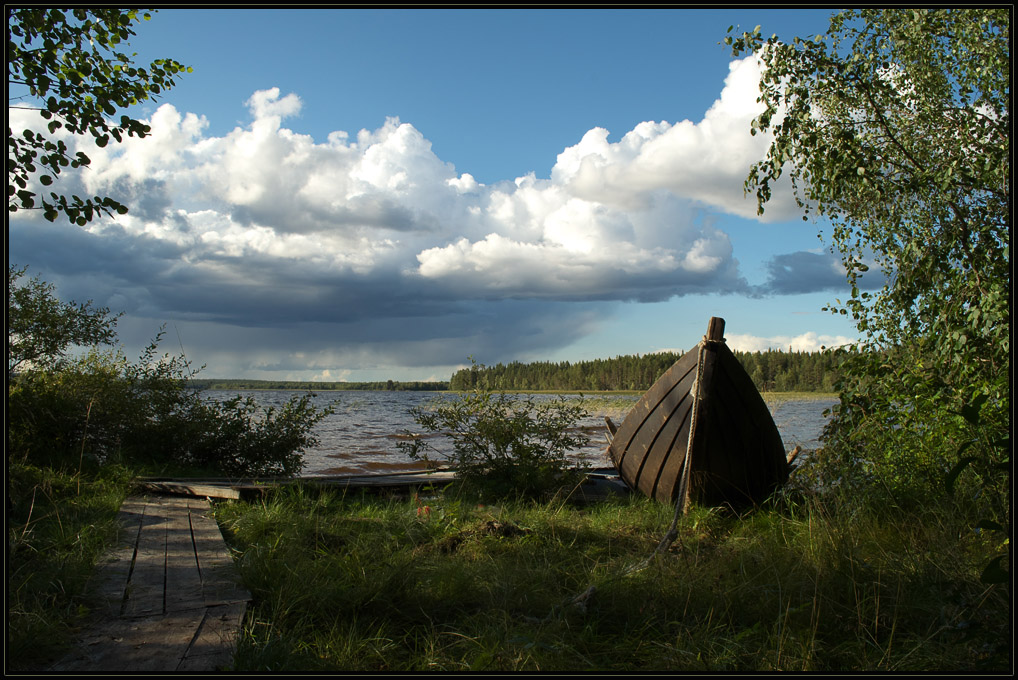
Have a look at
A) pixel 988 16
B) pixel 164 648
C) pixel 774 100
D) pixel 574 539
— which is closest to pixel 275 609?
pixel 164 648

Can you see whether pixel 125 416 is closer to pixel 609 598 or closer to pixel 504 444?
pixel 504 444

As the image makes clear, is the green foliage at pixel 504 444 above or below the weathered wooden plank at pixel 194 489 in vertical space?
above

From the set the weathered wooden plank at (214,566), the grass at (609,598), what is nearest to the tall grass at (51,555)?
the weathered wooden plank at (214,566)

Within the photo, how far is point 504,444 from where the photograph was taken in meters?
8.18

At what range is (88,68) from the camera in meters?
5.89

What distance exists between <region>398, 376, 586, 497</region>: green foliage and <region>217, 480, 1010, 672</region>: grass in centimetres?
207

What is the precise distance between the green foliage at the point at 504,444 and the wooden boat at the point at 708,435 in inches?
36.6

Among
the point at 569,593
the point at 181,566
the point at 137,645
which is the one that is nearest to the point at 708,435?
the point at 569,593

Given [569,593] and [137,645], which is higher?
[137,645]

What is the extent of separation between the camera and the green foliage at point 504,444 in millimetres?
8094

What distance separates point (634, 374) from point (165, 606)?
42.0 m

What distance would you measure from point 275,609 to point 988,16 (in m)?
8.18

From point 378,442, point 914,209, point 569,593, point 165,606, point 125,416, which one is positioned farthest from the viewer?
point 378,442

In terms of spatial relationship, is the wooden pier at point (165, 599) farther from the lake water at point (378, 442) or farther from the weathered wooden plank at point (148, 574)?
the lake water at point (378, 442)
